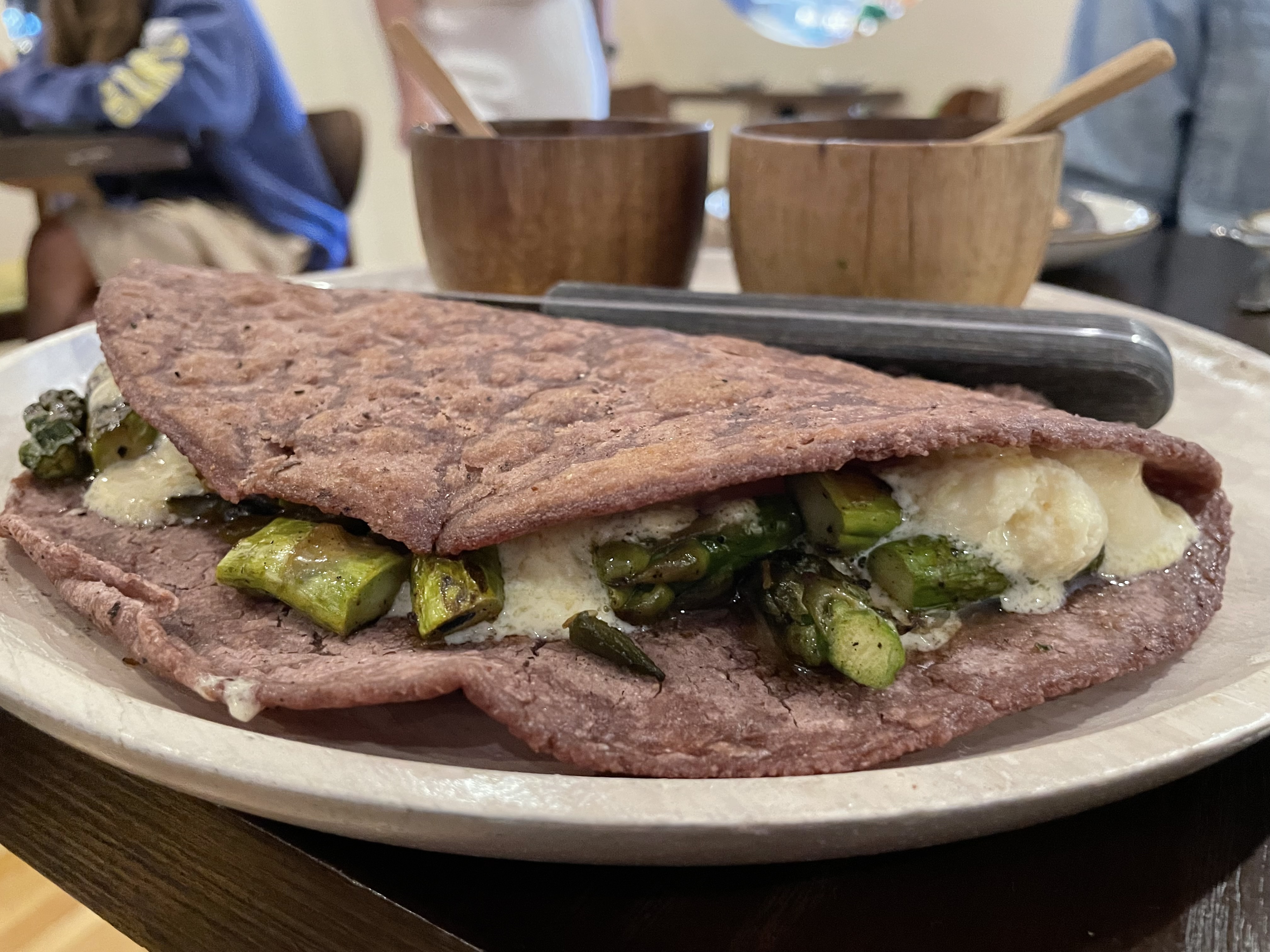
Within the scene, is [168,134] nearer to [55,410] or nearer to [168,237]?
[168,237]

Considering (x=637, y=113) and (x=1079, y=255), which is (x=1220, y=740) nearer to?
(x=1079, y=255)

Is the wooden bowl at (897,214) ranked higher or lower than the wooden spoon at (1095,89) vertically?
lower

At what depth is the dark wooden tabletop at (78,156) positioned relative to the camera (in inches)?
105

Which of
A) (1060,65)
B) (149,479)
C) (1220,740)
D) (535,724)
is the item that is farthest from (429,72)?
(1060,65)

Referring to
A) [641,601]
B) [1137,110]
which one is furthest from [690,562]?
[1137,110]

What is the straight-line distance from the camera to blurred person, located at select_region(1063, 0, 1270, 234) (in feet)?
10.9

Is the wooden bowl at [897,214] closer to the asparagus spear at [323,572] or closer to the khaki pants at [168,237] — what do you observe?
the asparagus spear at [323,572]

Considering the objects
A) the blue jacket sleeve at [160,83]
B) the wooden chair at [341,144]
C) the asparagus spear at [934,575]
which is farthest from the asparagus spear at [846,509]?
the wooden chair at [341,144]

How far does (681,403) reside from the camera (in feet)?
2.84

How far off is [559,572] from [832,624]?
24cm

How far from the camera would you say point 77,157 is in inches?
105

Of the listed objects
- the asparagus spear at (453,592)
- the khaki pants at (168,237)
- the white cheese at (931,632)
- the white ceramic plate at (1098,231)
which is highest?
the asparagus spear at (453,592)

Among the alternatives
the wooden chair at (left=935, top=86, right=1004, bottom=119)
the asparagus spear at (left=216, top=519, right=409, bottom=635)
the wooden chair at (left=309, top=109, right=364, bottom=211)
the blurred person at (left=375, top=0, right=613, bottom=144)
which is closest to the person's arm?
the blurred person at (left=375, top=0, right=613, bottom=144)

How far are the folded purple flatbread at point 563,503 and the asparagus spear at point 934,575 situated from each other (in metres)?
0.03
